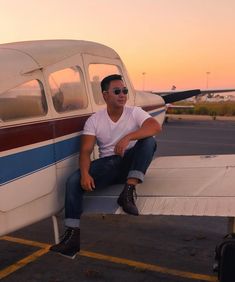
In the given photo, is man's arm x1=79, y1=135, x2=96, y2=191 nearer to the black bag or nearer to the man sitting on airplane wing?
the man sitting on airplane wing

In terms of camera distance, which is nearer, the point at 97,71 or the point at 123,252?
the point at 97,71

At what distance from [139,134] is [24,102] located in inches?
46.6

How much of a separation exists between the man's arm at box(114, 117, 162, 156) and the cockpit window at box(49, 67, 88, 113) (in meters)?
0.66

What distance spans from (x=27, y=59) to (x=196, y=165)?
8.22ft

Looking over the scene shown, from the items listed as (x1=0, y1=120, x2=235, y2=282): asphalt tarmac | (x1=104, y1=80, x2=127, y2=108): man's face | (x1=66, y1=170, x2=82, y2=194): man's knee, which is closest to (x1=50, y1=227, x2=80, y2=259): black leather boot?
(x1=66, y1=170, x2=82, y2=194): man's knee

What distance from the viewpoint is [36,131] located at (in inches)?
157

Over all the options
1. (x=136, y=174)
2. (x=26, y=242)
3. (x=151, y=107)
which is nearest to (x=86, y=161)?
(x=136, y=174)

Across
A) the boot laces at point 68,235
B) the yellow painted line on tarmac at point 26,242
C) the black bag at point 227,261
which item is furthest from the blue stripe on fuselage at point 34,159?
the yellow painted line on tarmac at point 26,242

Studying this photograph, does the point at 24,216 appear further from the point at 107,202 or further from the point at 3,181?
the point at 107,202

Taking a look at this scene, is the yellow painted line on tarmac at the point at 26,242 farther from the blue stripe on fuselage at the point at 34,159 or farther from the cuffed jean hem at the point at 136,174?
the cuffed jean hem at the point at 136,174

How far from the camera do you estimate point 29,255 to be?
5.53 metres

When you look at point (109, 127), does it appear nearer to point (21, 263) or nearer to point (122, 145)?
point (122, 145)

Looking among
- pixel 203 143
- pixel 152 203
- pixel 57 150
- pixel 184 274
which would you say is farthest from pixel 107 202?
pixel 203 143

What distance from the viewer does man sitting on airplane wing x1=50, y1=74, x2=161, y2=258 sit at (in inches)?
164
